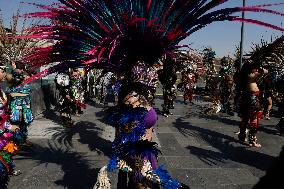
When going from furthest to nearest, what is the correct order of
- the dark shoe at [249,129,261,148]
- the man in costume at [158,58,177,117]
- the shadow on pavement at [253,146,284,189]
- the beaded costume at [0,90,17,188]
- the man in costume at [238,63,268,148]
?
the man in costume at [158,58,177,117]
the dark shoe at [249,129,261,148]
the man in costume at [238,63,268,148]
the beaded costume at [0,90,17,188]
the shadow on pavement at [253,146,284,189]

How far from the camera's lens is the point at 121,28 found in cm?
264

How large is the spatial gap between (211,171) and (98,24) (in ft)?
12.2

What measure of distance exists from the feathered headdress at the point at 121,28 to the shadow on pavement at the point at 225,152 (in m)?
3.85

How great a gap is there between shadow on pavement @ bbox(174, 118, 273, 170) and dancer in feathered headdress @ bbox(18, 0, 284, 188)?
3.69 metres

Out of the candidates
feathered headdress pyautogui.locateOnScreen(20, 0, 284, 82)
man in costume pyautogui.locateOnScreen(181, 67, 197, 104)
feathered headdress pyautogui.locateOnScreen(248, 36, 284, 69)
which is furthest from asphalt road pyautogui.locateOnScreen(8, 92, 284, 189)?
man in costume pyautogui.locateOnScreen(181, 67, 197, 104)

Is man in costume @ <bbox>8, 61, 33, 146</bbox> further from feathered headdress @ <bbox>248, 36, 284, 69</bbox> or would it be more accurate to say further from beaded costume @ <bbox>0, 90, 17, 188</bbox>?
feathered headdress @ <bbox>248, 36, 284, 69</bbox>

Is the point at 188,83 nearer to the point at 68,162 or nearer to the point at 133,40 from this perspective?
the point at 68,162

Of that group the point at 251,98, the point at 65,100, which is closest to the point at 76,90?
the point at 65,100

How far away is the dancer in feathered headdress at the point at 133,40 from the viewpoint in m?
2.58

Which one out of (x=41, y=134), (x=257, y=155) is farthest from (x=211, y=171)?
(x=41, y=134)

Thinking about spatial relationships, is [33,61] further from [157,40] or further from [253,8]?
[253,8]

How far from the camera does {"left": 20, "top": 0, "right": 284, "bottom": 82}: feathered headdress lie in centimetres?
260

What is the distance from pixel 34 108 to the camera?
10.5 m

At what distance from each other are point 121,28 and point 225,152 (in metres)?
4.79
